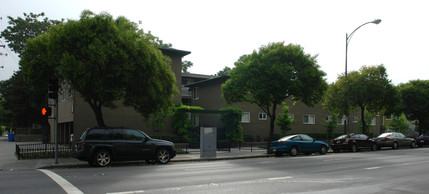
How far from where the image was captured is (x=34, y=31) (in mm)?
51500

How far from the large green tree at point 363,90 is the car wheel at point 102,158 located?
19283 mm

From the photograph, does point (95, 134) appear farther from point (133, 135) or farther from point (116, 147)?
point (133, 135)

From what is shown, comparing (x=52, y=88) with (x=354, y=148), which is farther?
(x=354, y=148)

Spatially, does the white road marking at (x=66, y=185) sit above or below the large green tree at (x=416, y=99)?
below

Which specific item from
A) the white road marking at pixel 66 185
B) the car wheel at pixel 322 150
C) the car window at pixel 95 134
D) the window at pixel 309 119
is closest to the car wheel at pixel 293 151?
the car wheel at pixel 322 150

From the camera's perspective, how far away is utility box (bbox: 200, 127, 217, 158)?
20562mm

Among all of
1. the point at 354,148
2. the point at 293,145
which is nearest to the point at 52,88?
the point at 293,145

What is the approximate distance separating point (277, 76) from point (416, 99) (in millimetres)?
26523

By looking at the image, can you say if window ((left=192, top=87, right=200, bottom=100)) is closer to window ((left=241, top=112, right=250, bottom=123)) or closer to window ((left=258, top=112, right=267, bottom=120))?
window ((left=241, top=112, right=250, bottom=123))

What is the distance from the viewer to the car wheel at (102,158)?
599 inches

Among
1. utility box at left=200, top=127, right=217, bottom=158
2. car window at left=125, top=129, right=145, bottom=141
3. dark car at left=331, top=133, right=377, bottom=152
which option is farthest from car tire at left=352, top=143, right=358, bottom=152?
car window at left=125, top=129, right=145, bottom=141

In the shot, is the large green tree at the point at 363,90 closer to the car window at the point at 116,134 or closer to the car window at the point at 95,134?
the car window at the point at 116,134

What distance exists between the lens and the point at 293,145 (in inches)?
874

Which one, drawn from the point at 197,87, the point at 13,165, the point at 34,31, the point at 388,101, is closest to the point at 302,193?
the point at 13,165
